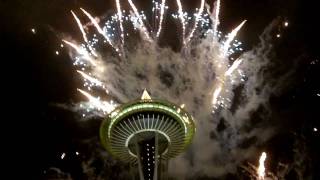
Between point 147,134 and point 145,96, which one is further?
point 147,134

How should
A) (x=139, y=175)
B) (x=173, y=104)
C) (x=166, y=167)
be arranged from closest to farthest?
(x=173, y=104), (x=139, y=175), (x=166, y=167)

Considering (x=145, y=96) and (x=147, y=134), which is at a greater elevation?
(x=145, y=96)

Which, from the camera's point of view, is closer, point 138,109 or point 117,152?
point 138,109

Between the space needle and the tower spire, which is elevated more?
the tower spire

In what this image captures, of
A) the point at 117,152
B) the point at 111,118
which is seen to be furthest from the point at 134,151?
the point at 111,118

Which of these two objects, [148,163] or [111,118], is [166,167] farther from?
[111,118]

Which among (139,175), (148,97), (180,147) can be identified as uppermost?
(148,97)

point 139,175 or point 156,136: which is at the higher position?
point 156,136

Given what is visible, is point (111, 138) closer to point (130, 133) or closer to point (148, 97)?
point (130, 133)

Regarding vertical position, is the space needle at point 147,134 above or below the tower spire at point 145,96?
below

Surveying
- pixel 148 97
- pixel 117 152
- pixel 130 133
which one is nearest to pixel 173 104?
pixel 148 97

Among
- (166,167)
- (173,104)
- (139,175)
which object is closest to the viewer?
(173,104)
